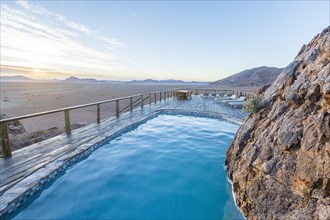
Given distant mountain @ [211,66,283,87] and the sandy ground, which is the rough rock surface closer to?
the sandy ground

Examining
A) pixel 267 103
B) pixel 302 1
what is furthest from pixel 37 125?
pixel 302 1

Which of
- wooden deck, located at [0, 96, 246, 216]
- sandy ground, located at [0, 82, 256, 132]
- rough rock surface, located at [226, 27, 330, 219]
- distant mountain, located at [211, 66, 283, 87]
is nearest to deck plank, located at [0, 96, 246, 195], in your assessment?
wooden deck, located at [0, 96, 246, 216]

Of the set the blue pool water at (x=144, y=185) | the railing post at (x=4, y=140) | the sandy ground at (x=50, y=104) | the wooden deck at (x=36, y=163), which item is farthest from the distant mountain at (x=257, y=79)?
the railing post at (x=4, y=140)

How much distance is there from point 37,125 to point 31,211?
10.0m

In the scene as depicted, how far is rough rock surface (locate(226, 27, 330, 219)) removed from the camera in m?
2.02

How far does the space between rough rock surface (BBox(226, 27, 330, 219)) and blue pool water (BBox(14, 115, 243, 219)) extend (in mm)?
694

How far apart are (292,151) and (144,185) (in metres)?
3.10

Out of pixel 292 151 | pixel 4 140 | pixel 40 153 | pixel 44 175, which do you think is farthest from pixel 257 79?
pixel 4 140

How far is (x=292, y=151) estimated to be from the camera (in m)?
2.38

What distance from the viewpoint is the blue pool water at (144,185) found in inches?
132

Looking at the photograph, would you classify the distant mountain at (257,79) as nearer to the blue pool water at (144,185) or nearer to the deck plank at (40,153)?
the blue pool water at (144,185)

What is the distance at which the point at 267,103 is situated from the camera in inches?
140

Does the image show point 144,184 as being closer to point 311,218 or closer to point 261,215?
point 261,215

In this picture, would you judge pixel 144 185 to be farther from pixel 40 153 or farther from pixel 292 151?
pixel 292 151
